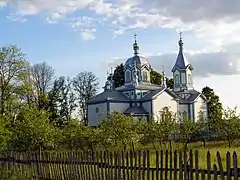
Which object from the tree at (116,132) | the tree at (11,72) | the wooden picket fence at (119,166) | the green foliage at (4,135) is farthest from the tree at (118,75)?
the wooden picket fence at (119,166)

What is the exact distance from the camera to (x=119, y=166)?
12.2 meters

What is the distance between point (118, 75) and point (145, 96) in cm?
1727

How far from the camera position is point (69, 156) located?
46.8 ft

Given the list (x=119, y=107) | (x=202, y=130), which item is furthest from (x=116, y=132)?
(x=119, y=107)

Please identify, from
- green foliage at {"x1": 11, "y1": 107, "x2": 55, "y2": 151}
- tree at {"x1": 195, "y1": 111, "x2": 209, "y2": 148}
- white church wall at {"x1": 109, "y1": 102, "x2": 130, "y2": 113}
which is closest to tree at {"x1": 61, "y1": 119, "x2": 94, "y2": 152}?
green foliage at {"x1": 11, "y1": 107, "x2": 55, "y2": 151}

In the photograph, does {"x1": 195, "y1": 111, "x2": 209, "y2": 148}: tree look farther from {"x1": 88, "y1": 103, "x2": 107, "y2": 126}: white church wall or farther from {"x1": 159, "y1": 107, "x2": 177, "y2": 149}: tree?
{"x1": 88, "y1": 103, "x2": 107, "y2": 126}: white church wall

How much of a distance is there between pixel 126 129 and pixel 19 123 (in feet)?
24.0

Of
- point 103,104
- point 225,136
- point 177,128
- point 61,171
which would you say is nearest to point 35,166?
point 61,171

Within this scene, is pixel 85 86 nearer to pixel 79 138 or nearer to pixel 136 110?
pixel 136 110

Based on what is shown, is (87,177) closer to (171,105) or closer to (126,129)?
(126,129)

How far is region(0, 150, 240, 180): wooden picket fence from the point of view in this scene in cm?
946

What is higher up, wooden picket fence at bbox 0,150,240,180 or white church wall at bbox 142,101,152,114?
A: white church wall at bbox 142,101,152,114

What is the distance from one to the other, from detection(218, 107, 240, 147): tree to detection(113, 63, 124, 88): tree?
1682 inches

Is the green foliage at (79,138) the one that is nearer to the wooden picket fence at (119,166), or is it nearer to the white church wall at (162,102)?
the wooden picket fence at (119,166)
